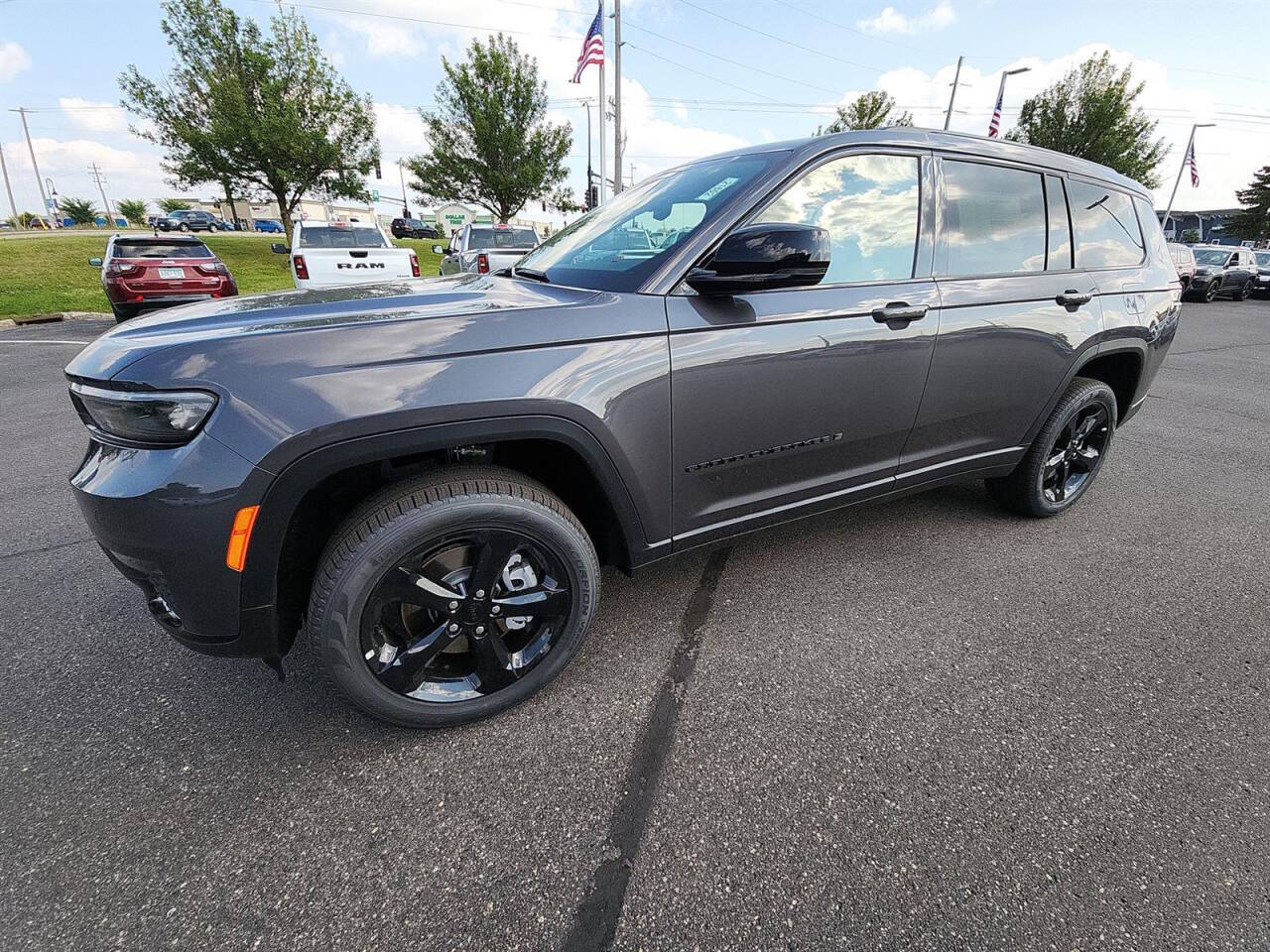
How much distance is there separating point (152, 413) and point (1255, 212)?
7378cm

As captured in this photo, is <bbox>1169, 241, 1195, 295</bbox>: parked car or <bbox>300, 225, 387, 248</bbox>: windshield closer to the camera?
<bbox>1169, 241, 1195, 295</bbox>: parked car

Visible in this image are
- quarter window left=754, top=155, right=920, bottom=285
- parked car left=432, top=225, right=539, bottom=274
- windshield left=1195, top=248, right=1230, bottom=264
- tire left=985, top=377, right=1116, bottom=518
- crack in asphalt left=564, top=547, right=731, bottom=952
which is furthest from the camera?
windshield left=1195, top=248, right=1230, bottom=264

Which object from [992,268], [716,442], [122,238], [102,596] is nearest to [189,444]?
[716,442]

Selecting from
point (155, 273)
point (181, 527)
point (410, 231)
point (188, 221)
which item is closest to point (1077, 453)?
point (181, 527)

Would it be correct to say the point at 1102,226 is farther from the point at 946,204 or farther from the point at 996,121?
the point at 996,121

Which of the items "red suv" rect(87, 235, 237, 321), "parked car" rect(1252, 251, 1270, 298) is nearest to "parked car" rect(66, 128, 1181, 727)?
"red suv" rect(87, 235, 237, 321)

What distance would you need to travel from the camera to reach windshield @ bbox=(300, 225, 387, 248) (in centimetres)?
1020

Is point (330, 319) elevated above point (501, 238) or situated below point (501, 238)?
below

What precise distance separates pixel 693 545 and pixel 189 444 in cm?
151

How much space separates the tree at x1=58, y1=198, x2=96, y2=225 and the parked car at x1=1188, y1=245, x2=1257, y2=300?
340 feet

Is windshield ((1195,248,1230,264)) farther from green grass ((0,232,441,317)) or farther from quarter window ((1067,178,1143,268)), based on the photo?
green grass ((0,232,441,317))

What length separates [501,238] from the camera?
511 inches

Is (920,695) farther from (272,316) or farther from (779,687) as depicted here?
(272,316)

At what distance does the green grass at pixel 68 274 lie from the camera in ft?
40.3
